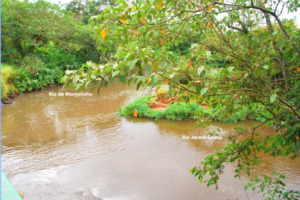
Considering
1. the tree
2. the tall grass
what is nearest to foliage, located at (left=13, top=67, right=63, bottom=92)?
the tall grass

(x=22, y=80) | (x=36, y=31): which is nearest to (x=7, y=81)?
(x=22, y=80)

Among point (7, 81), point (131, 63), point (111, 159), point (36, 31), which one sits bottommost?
point (111, 159)

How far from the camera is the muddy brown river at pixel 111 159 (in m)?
3.19

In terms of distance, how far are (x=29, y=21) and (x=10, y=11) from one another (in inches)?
38.2

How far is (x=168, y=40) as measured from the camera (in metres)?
2.48

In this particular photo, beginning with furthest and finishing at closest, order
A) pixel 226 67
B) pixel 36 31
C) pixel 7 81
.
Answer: pixel 36 31
pixel 7 81
pixel 226 67

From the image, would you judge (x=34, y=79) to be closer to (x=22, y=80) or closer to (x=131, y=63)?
(x=22, y=80)

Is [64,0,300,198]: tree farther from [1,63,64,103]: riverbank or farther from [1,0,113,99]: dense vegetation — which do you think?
[1,63,64,103]: riverbank

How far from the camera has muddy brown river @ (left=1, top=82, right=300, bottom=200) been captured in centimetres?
319

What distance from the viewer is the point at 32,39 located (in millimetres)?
13211

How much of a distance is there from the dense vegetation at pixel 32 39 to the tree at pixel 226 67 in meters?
8.39

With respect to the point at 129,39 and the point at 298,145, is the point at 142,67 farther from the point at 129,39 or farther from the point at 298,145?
the point at 298,145

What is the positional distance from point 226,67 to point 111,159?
2868 millimetres

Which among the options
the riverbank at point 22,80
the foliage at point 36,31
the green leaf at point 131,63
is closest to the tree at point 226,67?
the green leaf at point 131,63
